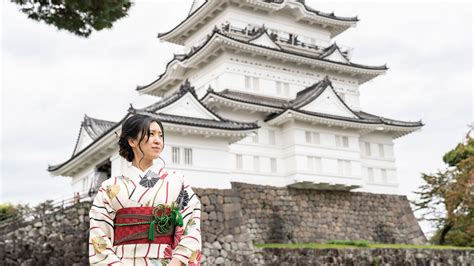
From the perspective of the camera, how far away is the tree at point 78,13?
354 inches

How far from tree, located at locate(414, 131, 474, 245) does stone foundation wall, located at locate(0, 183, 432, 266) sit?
1956 mm

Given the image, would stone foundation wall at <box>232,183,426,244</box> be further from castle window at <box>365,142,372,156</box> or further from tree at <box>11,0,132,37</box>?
tree at <box>11,0,132,37</box>

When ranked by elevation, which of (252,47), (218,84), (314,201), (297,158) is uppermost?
(252,47)

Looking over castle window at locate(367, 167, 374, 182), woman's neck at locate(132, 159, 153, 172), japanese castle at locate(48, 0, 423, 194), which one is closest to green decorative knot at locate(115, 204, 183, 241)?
woman's neck at locate(132, 159, 153, 172)

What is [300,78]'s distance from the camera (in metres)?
23.4

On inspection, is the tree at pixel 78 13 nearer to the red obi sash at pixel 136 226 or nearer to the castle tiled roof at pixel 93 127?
the red obi sash at pixel 136 226

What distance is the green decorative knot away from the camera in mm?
3088

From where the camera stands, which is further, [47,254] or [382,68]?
[382,68]

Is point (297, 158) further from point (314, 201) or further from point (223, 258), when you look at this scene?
point (223, 258)

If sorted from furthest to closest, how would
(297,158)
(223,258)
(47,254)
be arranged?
1. (297,158)
2. (223,258)
3. (47,254)

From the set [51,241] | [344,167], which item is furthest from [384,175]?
[51,241]

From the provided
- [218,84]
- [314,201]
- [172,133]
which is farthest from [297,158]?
[172,133]

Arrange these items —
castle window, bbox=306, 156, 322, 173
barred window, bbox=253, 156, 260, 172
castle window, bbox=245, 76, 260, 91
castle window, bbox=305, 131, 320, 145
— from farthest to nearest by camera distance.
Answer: castle window, bbox=245, 76, 260, 91, castle window, bbox=305, 131, 320, 145, castle window, bbox=306, 156, 322, 173, barred window, bbox=253, 156, 260, 172

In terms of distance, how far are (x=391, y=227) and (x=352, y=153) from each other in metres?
3.84
